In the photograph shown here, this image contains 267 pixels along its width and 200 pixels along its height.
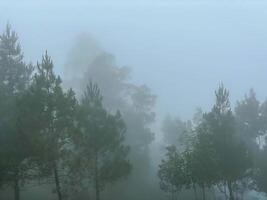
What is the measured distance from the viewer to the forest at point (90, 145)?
30781 millimetres

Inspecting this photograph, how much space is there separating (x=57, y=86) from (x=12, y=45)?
9135mm

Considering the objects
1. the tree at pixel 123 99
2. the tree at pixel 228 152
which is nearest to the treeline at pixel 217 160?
the tree at pixel 228 152

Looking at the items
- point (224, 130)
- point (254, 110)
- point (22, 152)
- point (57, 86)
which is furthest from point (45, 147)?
point (254, 110)

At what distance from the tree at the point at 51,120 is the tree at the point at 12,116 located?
93 cm

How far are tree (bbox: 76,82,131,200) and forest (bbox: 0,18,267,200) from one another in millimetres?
71

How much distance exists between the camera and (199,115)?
6788 centimetres

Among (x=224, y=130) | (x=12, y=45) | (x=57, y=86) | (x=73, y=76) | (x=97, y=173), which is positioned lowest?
(x=97, y=173)

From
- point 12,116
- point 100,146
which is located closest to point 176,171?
point 100,146

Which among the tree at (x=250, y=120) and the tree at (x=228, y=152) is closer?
the tree at (x=228, y=152)

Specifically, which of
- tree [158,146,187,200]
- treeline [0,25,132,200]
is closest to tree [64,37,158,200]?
tree [158,146,187,200]

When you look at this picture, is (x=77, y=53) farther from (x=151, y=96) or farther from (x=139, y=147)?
(x=139, y=147)

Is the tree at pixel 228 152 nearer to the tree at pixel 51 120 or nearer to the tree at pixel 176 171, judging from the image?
the tree at pixel 176 171

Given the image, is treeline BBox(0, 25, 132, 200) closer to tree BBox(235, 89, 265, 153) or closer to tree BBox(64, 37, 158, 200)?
tree BBox(64, 37, 158, 200)

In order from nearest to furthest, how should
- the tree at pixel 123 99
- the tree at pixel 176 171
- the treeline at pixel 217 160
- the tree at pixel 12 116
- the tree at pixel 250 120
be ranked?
1. the tree at pixel 12 116
2. the treeline at pixel 217 160
3. the tree at pixel 176 171
4. the tree at pixel 250 120
5. the tree at pixel 123 99
